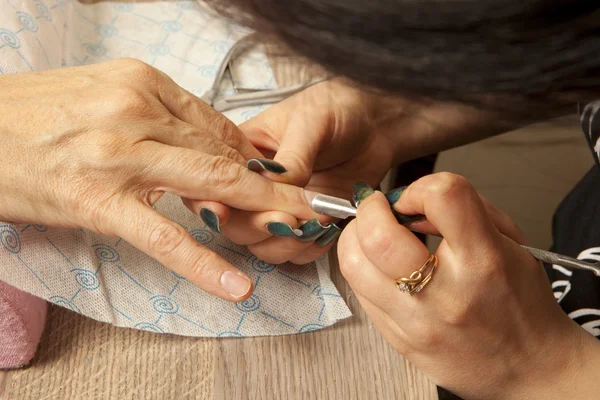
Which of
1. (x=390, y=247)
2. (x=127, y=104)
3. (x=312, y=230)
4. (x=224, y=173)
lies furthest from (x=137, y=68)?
(x=390, y=247)

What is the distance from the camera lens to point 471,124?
2.45ft

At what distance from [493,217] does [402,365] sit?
0.18 meters

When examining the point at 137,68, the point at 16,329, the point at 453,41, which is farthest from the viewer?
the point at 137,68

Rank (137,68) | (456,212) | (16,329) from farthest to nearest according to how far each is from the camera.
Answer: (137,68) → (16,329) → (456,212)

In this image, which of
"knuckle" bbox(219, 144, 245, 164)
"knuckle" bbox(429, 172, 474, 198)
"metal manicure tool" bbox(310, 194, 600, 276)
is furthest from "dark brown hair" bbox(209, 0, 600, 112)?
"knuckle" bbox(219, 144, 245, 164)

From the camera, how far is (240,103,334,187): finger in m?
0.65

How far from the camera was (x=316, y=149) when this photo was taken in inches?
26.7

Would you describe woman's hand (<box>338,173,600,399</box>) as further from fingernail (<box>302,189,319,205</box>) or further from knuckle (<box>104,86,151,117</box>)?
knuckle (<box>104,86,151,117</box>)

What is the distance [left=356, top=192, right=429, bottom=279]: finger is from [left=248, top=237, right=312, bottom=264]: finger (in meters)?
0.17

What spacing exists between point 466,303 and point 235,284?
9.2 inches

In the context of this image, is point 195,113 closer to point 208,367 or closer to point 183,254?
point 183,254

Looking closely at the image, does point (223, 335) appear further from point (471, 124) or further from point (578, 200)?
point (578, 200)

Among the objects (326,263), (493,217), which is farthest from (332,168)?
(493,217)

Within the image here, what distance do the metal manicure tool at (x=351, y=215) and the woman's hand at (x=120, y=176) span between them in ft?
0.13
